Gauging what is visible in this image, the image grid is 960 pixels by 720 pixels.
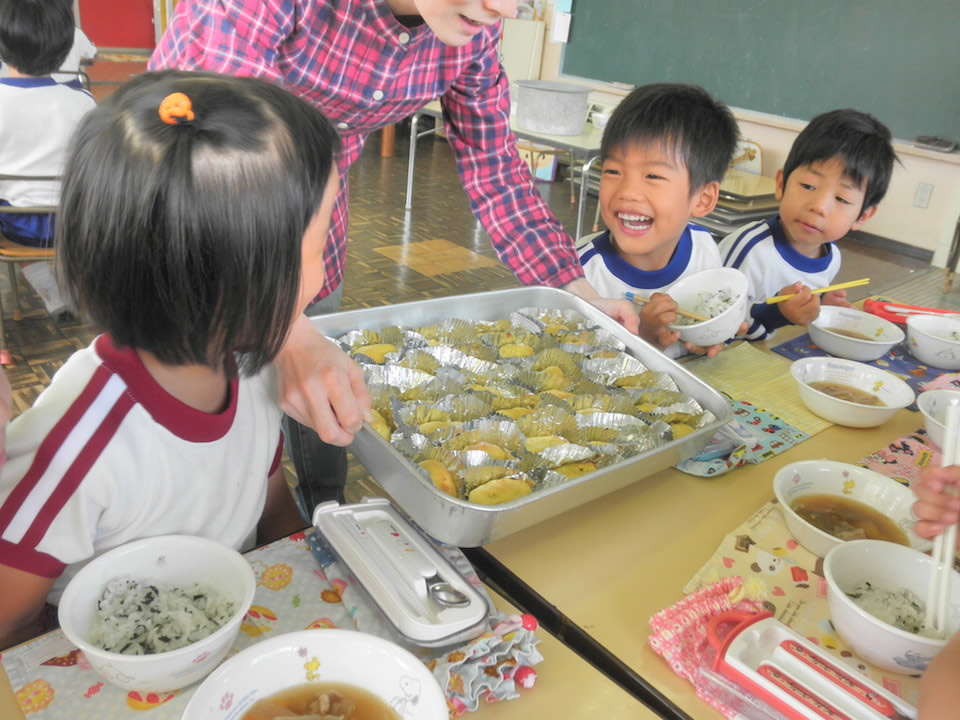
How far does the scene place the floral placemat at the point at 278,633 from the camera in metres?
0.57

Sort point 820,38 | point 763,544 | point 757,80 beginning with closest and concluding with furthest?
point 763,544 < point 820,38 < point 757,80

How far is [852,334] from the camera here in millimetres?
1488

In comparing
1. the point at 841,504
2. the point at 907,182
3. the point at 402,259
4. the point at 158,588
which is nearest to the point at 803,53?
the point at 907,182

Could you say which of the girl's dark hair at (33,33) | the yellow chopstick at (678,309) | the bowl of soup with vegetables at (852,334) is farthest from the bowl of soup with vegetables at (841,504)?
the girl's dark hair at (33,33)

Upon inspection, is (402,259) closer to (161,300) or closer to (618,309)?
(618,309)

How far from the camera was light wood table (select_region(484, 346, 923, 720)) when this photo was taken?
0.68 metres

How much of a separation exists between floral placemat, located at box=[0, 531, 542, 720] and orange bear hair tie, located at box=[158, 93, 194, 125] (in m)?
0.44

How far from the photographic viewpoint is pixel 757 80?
15.0 feet

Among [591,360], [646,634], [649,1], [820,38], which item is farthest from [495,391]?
[649,1]

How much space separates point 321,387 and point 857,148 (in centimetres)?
144

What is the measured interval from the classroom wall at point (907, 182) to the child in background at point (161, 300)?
406 cm

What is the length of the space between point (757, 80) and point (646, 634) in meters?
4.73

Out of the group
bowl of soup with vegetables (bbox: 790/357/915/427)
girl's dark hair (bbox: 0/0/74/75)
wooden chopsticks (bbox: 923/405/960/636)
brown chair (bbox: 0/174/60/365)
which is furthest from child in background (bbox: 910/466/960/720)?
girl's dark hair (bbox: 0/0/74/75)

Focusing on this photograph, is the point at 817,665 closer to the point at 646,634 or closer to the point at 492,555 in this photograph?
the point at 646,634
